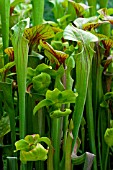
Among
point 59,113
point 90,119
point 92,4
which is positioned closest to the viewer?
point 59,113

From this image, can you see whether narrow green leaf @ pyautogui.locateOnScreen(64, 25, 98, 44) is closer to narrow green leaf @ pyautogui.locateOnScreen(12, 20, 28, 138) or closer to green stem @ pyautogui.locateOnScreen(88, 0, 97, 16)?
narrow green leaf @ pyautogui.locateOnScreen(12, 20, 28, 138)

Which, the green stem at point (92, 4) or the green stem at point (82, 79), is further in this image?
the green stem at point (92, 4)

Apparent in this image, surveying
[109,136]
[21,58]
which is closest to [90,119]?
[109,136]

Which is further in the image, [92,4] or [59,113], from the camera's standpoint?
[92,4]

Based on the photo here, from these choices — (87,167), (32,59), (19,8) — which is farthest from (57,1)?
(87,167)

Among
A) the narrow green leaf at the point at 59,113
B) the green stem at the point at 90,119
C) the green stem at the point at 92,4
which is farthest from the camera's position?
the green stem at the point at 92,4

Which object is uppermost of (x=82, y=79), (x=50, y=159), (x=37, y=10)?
(x=37, y=10)

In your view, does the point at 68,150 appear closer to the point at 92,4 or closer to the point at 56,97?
the point at 56,97

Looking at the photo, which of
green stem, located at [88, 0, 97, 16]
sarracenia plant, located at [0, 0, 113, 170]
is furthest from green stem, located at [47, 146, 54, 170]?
green stem, located at [88, 0, 97, 16]

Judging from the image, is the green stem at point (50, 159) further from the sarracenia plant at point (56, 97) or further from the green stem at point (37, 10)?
the green stem at point (37, 10)

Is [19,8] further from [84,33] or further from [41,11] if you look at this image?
[84,33]

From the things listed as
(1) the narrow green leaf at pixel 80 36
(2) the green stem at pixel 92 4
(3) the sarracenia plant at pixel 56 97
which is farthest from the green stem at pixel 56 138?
(2) the green stem at pixel 92 4
